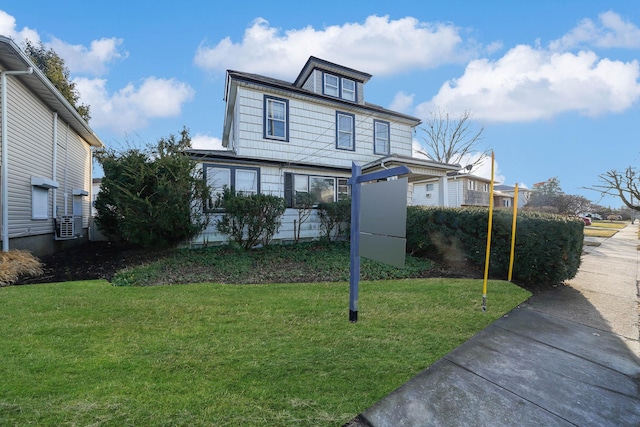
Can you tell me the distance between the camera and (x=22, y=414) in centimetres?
203

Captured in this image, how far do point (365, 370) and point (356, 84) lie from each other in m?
13.1

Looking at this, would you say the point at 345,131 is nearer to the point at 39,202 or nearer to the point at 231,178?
the point at 231,178

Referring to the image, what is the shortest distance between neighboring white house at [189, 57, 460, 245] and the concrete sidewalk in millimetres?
8011

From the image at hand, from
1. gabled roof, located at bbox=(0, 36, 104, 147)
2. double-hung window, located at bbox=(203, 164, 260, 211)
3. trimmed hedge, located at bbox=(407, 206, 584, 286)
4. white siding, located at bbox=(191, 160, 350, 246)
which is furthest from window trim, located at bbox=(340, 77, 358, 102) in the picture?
gabled roof, located at bbox=(0, 36, 104, 147)

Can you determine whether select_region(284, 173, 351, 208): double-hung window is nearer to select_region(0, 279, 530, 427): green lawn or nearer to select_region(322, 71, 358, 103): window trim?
select_region(322, 71, 358, 103): window trim

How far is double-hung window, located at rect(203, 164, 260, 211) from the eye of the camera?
984 centimetres

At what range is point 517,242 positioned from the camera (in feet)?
19.7

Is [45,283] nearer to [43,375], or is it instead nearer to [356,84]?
[43,375]

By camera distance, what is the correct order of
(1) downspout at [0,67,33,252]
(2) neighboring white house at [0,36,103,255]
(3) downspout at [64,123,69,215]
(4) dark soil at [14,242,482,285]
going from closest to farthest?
(4) dark soil at [14,242,482,285] < (1) downspout at [0,67,33,252] < (2) neighboring white house at [0,36,103,255] < (3) downspout at [64,123,69,215]

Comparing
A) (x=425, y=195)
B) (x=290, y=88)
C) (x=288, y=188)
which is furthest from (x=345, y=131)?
(x=425, y=195)

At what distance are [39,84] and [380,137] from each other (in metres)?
12.2

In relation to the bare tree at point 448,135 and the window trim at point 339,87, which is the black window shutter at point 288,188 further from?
the bare tree at point 448,135

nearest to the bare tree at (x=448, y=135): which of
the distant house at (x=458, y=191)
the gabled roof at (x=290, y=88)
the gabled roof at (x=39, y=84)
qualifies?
the distant house at (x=458, y=191)

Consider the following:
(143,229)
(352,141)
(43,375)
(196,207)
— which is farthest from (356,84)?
(43,375)
